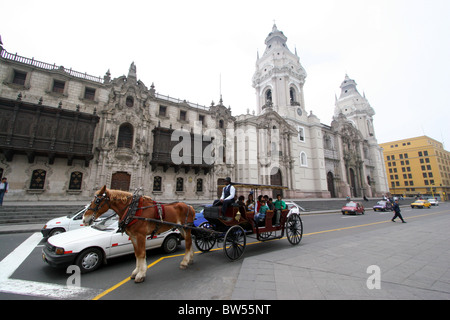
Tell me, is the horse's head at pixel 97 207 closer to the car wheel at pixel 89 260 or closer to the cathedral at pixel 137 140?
the car wheel at pixel 89 260

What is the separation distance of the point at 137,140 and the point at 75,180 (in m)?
6.96

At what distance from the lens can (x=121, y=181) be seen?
20.0m

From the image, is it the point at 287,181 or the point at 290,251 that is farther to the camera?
the point at 287,181

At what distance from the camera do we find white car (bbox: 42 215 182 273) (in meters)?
4.33

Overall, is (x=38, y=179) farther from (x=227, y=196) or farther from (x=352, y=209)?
(x=352, y=209)

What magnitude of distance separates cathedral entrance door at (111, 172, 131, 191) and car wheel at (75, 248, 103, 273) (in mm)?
16444

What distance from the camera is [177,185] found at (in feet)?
75.4

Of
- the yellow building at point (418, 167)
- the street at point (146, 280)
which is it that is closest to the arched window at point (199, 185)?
the street at point (146, 280)

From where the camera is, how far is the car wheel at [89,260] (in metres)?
4.53

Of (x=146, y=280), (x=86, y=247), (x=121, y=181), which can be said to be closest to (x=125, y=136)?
(x=121, y=181)

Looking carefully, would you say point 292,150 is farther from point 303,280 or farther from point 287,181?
point 303,280

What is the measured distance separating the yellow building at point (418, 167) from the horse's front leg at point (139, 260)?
87051 mm
